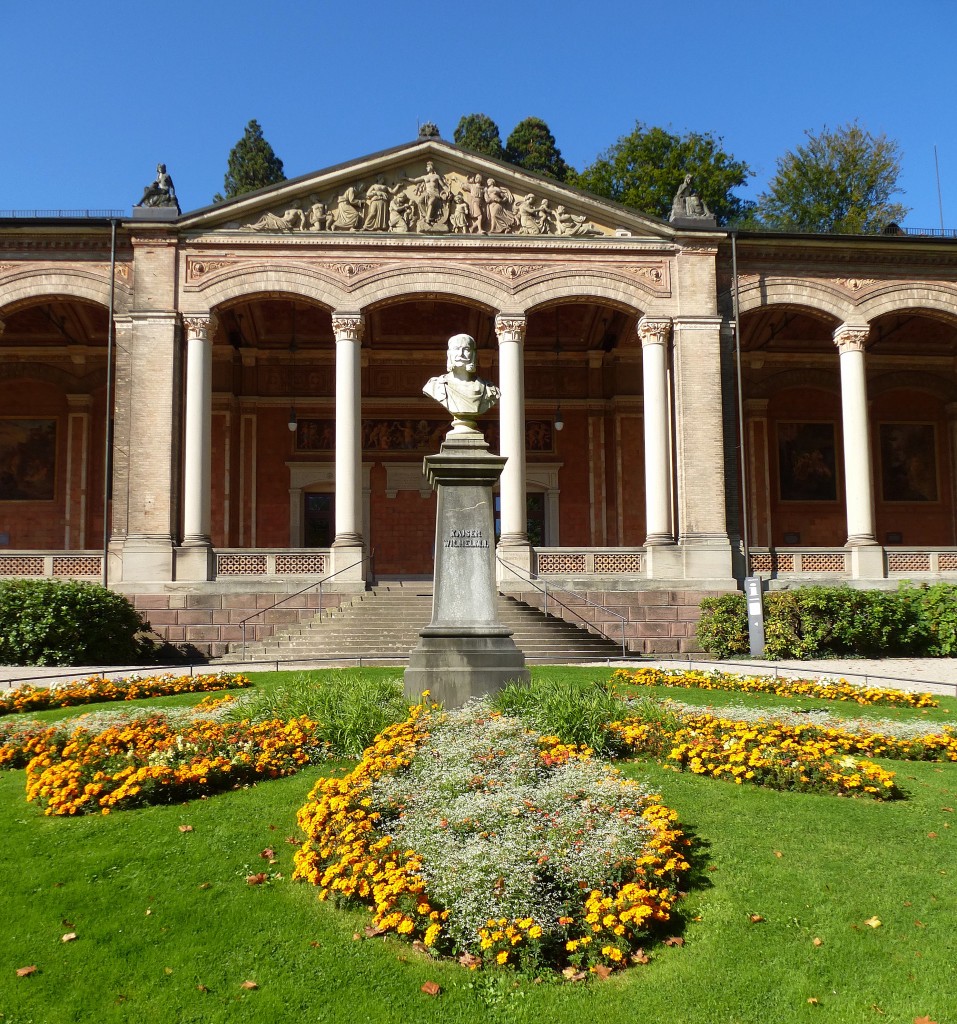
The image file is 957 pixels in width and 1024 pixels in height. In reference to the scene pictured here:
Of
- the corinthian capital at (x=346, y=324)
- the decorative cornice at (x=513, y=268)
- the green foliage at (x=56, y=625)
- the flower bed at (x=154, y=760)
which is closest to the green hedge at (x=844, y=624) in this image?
the decorative cornice at (x=513, y=268)

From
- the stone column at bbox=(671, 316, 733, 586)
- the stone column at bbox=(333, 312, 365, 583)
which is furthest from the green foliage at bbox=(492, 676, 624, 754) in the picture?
the stone column at bbox=(671, 316, 733, 586)

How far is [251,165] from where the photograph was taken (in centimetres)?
4931

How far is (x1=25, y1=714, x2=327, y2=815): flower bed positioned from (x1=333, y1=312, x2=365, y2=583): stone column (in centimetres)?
1370

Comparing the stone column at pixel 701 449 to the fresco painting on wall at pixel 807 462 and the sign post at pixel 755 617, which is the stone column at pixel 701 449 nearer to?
the sign post at pixel 755 617

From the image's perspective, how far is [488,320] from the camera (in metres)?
29.9

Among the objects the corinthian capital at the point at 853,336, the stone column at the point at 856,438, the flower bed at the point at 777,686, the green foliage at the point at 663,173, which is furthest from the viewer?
the green foliage at the point at 663,173

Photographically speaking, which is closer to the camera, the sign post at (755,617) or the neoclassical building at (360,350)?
the sign post at (755,617)

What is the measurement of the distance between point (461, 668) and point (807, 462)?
82.0ft

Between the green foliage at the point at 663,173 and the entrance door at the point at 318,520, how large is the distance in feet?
64.9

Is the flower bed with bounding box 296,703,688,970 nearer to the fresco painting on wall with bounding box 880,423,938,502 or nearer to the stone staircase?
the stone staircase

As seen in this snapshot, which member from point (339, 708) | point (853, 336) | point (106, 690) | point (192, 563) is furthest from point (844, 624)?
point (192, 563)

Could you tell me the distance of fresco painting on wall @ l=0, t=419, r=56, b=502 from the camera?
29359mm

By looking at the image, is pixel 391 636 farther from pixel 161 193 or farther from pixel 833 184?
pixel 833 184

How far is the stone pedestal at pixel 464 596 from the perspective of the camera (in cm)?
980
